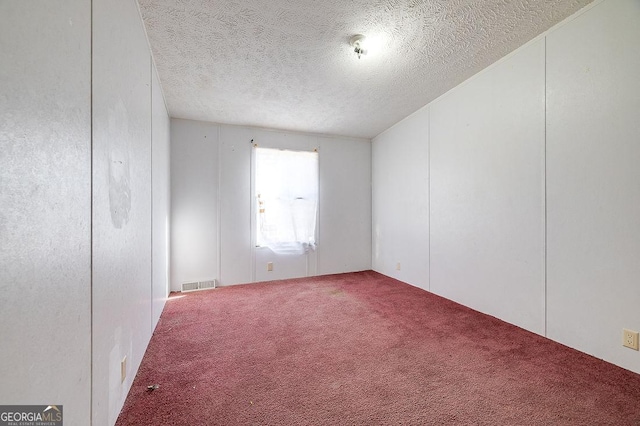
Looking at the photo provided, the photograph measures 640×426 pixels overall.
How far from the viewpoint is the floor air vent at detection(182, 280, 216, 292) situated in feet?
11.5

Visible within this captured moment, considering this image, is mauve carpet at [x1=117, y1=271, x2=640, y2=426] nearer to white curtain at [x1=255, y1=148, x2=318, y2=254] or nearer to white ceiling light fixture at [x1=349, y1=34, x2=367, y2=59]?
white curtain at [x1=255, y1=148, x2=318, y2=254]

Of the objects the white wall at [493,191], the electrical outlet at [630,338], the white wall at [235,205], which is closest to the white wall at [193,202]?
the white wall at [235,205]

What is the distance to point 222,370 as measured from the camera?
1710 millimetres

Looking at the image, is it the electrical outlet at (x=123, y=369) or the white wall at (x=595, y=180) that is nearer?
the electrical outlet at (x=123, y=369)

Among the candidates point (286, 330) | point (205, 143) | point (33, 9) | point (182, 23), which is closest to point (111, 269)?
point (33, 9)

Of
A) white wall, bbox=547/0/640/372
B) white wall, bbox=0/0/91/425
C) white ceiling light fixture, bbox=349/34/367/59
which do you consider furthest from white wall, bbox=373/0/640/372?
white wall, bbox=0/0/91/425

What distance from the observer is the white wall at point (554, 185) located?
5.38 ft

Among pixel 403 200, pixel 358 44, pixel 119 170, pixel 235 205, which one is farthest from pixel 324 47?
pixel 235 205

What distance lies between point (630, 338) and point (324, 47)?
3013mm

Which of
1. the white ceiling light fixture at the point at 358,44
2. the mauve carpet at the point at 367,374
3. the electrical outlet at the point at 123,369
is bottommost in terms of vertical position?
the mauve carpet at the point at 367,374

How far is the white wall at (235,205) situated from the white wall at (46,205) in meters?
2.79

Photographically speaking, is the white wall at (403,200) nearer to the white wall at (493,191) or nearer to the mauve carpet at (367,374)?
the white wall at (493,191)

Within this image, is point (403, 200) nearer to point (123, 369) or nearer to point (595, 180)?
point (595, 180)

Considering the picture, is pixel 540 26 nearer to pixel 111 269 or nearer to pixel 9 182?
pixel 9 182
